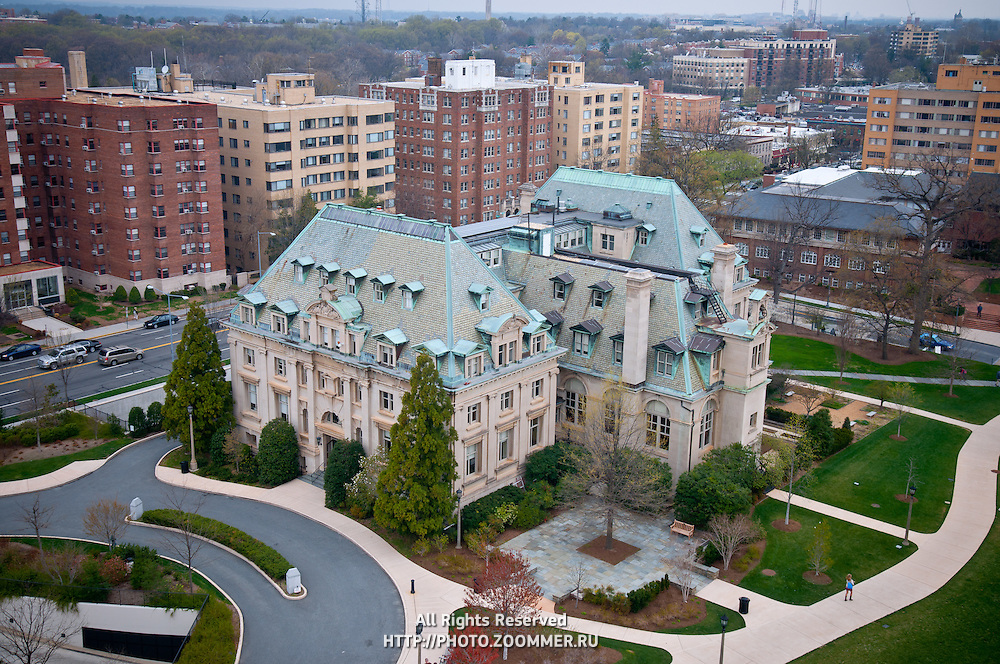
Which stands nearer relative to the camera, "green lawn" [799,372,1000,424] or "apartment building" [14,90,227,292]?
"green lawn" [799,372,1000,424]

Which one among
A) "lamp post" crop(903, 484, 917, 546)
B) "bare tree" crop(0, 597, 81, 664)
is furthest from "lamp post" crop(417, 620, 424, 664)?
"lamp post" crop(903, 484, 917, 546)

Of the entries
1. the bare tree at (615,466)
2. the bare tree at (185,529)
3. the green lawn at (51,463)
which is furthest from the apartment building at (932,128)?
the green lawn at (51,463)

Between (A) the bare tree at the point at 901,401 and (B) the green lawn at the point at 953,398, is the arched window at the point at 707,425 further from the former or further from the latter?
(B) the green lawn at the point at 953,398

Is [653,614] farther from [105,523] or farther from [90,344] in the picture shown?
[90,344]

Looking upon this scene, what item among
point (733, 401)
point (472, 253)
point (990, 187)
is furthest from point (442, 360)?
point (990, 187)

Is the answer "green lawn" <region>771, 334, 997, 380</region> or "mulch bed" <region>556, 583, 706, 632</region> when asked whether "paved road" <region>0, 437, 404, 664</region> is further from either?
"green lawn" <region>771, 334, 997, 380</region>

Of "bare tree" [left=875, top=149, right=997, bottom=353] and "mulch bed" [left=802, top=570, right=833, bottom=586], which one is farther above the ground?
"bare tree" [left=875, top=149, right=997, bottom=353]

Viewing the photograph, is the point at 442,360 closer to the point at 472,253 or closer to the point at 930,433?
the point at 472,253
